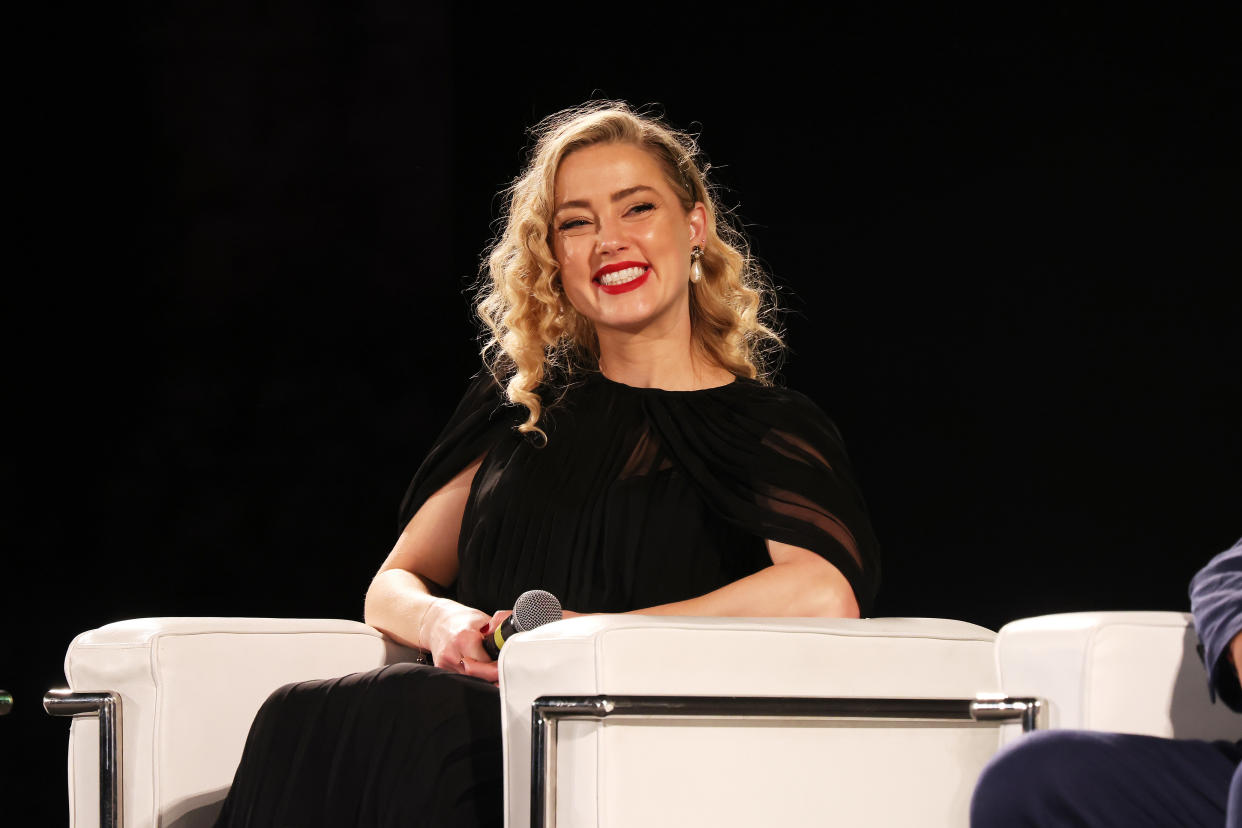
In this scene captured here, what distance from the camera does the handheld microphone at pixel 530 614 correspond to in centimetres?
164

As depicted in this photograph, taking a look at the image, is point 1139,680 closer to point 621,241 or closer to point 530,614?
point 530,614

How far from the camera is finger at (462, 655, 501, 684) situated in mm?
1767

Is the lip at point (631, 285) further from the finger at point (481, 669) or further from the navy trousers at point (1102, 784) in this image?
the navy trousers at point (1102, 784)

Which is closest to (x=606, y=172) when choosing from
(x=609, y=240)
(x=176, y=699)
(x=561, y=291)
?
(x=609, y=240)

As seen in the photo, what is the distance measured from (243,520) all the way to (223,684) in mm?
1673

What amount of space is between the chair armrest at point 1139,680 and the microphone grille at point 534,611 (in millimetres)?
583

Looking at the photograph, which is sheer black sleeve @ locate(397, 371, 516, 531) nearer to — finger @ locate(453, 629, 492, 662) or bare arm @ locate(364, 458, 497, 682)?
bare arm @ locate(364, 458, 497, 682)

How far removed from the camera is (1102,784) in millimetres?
1161

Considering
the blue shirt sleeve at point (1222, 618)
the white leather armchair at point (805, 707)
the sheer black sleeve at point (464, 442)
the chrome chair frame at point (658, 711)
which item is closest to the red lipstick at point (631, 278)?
the sheer black sleeve at point (464, 442)

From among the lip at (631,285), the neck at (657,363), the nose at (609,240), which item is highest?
the nose at (609,240)

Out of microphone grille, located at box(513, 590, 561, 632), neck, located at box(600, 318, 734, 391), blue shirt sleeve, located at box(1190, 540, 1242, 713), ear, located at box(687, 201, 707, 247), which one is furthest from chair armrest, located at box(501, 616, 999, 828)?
ear, located at box(687, 201, 707, 247)

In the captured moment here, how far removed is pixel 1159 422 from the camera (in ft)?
8.08

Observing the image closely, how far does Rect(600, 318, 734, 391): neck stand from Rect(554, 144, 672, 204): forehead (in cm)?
22

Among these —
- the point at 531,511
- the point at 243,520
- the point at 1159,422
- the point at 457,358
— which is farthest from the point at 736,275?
the point at 243,520
